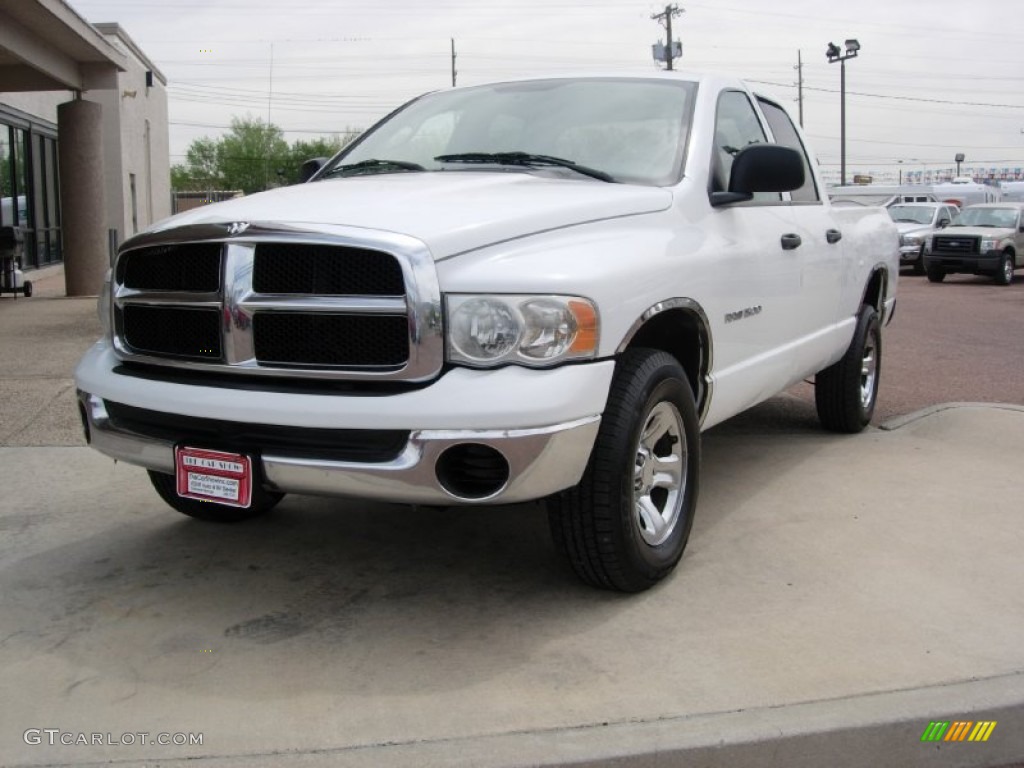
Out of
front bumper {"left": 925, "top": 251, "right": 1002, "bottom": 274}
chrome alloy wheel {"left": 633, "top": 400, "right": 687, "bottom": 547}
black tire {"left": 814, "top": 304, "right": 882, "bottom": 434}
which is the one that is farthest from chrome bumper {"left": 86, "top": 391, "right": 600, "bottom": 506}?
front bumper {"left": 925, "top": 251, "right": 1002, "bottom": 274}

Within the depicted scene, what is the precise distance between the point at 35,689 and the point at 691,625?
6.68ft

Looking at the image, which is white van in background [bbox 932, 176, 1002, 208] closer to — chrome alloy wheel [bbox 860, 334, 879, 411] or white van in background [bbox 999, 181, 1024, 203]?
white van in background [bbox 999, 181, 1024, 203]

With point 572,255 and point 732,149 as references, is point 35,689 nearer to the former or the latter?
point 572,255

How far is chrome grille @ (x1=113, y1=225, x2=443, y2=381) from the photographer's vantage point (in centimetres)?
326

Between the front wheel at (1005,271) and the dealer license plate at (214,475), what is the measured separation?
2221 cm

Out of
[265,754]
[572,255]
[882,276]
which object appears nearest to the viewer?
[265,754]

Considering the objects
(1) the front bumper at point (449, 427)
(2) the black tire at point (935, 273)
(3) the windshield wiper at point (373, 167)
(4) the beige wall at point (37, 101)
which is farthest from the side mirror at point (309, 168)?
(2) the black tire at point (935, 273)

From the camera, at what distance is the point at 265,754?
9.25 ft

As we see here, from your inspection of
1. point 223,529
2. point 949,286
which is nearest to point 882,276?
point 223,529

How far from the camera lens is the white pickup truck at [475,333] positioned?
3.26m

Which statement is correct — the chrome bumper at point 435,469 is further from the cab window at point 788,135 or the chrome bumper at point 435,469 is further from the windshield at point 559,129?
the cab window at point 788,135

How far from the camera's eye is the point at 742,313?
4.52 meters

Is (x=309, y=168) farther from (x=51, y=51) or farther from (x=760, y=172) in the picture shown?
(x=51, y=51)

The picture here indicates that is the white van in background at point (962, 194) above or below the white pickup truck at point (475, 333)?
above
